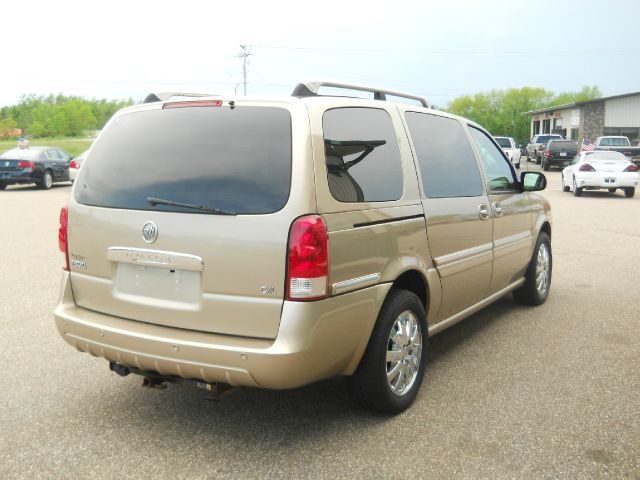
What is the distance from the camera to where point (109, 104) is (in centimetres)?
17325

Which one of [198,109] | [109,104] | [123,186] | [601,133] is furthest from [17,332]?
[109,104]

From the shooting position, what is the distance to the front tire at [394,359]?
147 inches

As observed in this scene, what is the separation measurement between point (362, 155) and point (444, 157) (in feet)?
3.69

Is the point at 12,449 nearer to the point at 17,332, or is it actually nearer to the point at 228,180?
the point at 228,180

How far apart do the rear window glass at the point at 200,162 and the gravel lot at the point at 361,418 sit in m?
1.24

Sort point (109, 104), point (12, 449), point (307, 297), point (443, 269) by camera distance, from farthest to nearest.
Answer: point (109, 104) → point (443, 269) → point (12, 449) → point (307, 297)

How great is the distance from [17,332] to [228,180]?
3.29m

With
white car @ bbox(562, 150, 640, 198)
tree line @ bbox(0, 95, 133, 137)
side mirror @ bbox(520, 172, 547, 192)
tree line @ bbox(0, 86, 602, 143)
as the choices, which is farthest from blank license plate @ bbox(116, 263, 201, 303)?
tree line @ bbox(0, 95, 133, 137)

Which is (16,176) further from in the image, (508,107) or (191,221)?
(508,107)

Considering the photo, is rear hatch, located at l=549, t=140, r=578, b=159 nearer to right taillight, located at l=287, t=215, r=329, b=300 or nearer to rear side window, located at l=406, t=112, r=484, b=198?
rear side window, located at l=406, t=112, r=484, b=198

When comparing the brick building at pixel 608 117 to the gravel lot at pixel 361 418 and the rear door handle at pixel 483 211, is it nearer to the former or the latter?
the gravel lot at pixel 361 418

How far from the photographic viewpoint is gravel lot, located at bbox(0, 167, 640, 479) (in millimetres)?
3332

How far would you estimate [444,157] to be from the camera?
474 centimetres

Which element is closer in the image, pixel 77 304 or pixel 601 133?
pixel 77 304
